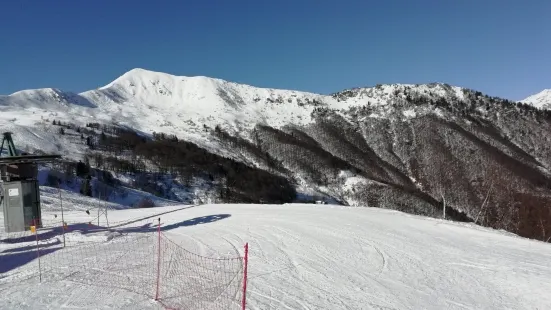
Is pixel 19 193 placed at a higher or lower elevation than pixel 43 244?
higher

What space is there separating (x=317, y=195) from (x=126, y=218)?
135 metres

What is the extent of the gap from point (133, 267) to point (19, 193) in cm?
902

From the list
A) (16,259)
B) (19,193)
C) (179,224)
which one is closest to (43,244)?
(16,259)

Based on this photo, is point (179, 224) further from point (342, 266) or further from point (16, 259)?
point (342, 266)

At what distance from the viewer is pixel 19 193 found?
17938 millimetres

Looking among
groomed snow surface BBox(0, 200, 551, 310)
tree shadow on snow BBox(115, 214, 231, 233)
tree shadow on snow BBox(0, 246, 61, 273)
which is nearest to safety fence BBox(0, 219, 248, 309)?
tree shadow on snow BBox(0, 246, 61, 273)

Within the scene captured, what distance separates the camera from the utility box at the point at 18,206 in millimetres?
17953

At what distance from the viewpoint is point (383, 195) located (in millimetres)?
145375

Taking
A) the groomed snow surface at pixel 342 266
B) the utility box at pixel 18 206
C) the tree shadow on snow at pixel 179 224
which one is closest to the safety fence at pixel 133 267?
the groomed snow surface at pixel 342 266

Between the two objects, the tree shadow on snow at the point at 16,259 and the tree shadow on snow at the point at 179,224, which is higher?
the tree shadow on snow at the point at 16,259

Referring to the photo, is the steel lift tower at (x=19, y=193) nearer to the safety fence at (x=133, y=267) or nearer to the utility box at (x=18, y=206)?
the utility box at (x=18, y=206)

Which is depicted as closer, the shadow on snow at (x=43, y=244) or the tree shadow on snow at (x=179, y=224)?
the shadow on snow at (x=43, y=244)

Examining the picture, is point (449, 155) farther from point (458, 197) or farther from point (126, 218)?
point (126, 218)

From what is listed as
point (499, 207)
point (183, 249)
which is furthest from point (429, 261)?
point (499, 207)
